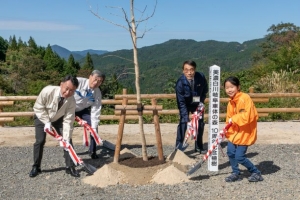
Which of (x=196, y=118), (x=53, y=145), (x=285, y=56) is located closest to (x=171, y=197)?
(x=196, y=118)

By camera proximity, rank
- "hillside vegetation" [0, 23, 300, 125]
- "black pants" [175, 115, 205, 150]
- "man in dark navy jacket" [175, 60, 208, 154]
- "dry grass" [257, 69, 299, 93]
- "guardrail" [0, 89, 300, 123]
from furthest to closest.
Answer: "dry grass" [257, 69, 299, 93]
"hillside vegetation" [0, 23, 300, 125]
"guardrail" [0, 89, 300, 123]
"black pants" [175, 115, 205, 150]
"man in dark navy jacket" [175, 60, 208, 154]

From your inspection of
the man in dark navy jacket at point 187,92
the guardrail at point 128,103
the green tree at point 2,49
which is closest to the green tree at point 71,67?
the green tree at point 2,49

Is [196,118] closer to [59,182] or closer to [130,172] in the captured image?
[130,172]

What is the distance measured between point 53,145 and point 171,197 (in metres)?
4.19

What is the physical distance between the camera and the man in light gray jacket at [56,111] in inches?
220

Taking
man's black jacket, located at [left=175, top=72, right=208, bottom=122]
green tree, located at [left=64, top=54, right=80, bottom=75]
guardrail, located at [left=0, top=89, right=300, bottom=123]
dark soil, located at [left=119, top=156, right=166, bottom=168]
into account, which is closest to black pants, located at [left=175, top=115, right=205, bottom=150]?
man's black jacket, located at [left=175, top=72, right=208, bottom=122]

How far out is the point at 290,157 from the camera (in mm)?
7117

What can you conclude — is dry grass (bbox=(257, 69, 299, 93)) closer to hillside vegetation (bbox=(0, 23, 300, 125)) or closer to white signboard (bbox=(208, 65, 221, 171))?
hillside vegetation (bbox=(0, 23, 300, 125))

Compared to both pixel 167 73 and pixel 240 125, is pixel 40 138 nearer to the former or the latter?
pixel 240 125

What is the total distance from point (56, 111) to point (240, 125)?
2.49 m

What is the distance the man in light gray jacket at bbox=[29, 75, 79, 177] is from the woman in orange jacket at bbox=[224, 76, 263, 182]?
208 centimetres

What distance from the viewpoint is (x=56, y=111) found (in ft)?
19.0

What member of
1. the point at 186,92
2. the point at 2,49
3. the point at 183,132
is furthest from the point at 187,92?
the point at 2,49

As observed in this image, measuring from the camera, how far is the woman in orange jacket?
5229 mm
